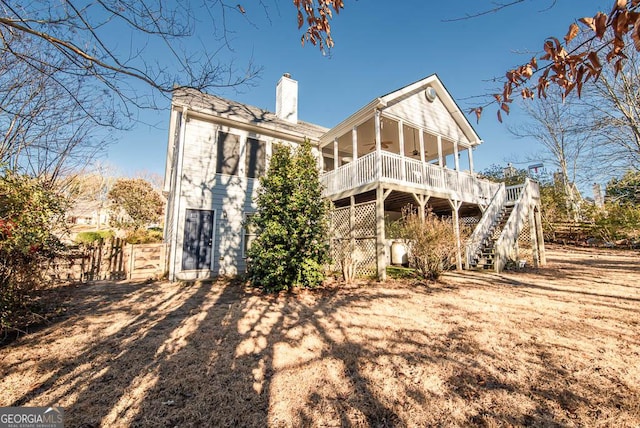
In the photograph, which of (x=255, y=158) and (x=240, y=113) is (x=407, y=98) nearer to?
(x=255, y=158)

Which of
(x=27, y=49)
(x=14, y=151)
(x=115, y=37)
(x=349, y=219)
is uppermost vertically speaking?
(x=27, y=49)

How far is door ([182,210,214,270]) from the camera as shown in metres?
9.05

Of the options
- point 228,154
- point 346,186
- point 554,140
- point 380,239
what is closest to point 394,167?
point 346,186

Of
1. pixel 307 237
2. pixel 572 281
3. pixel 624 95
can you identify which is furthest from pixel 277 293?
pixel 624 95

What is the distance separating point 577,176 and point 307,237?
12193mm

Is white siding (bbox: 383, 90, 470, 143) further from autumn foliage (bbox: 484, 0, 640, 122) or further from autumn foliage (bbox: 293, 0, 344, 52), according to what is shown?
autumn foliage (bbox: 484, 0, 640, 122)

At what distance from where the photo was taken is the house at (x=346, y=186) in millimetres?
9156

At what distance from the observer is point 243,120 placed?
10.2 meters

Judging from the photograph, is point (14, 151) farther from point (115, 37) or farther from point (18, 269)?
point (115, 37)

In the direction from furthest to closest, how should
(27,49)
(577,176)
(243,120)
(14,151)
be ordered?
1. (577,176)
2. (243,120)
3. (14,151)
4. (27,49)

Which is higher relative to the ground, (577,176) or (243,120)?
(243,120)

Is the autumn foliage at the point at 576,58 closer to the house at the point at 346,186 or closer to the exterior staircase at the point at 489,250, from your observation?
the house at the point at 346,186

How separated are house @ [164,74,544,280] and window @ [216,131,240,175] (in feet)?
0.12

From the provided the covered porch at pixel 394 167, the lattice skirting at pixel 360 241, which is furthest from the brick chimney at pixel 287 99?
the lattice skirting at pixel 360 241
